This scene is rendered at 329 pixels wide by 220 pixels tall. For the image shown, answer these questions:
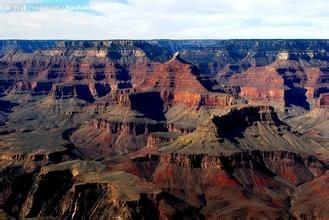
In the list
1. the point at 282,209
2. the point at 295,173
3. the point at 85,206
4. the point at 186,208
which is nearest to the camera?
the point at 85,206

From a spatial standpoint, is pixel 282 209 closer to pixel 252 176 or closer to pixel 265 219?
pixel 265 219

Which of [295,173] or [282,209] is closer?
[282,209]

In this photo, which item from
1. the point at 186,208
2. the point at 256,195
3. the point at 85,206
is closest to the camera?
the point at 85,206

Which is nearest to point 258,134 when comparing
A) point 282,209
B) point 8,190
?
point 282,209

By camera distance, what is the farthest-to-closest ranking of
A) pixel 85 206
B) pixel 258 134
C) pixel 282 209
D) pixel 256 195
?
pixel 258 134
pixel 256 195
pixel 282 209
pixel 85 206

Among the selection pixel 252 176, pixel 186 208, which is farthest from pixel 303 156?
pixel 186 208

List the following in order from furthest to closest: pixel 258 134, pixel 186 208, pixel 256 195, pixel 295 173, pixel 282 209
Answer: pixel 258 134
pixel 295 173
pixel 256 195
pixel 282 209
pixel 186 208

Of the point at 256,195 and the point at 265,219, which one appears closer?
the point at 265,219

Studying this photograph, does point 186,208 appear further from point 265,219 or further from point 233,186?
point 233,186
